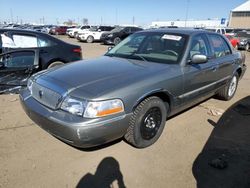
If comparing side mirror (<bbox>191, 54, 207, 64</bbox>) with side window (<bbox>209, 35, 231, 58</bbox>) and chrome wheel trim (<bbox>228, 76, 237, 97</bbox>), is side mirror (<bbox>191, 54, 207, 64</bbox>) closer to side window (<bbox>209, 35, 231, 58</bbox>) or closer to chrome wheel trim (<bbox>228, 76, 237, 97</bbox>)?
side window (<bbox>209, 35, 231, 58</bbox>)

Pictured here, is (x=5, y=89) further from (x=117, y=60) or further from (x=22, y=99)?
(x=117, y=60)

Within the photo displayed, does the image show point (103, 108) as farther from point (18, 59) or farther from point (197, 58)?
point (18, 59)

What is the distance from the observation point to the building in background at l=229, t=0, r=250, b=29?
57.0 meters

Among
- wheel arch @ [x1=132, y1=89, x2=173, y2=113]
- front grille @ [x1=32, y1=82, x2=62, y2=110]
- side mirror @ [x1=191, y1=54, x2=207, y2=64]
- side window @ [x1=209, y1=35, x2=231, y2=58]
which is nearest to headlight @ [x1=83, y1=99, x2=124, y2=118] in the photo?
wheel arch @ [x1=132, y1=89, x2=173, y2=113]

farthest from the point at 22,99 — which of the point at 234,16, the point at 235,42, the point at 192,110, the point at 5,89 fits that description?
the point at 234,16

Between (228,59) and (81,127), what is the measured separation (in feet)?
12.6

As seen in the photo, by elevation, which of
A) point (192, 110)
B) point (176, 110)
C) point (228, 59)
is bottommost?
point (192, 110)

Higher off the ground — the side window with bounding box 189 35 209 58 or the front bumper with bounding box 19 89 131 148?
the side window with bounding box 189 35 209 58

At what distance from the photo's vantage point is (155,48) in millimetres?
4363

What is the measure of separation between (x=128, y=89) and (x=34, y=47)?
12.5 feet

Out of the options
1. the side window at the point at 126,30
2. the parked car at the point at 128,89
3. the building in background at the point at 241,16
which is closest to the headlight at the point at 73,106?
the parked car at the point at 128,89

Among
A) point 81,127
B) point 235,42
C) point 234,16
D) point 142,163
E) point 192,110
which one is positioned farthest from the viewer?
point 234,16

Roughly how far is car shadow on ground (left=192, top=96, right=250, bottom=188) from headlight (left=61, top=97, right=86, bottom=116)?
1.60 metres

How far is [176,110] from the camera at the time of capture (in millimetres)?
4125
